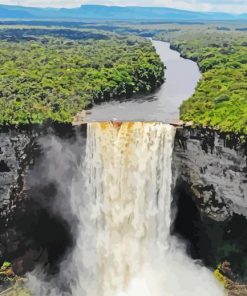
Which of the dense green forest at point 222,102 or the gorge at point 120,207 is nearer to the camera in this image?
the dense green forest at point 222,102

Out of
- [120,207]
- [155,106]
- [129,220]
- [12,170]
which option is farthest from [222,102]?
[12,170]

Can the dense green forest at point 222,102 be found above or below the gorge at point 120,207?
above

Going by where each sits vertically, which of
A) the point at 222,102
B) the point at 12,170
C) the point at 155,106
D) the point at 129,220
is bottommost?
the point at 129,220

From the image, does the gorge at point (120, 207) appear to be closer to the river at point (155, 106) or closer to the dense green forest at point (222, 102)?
the dense green forest at point (222, 102)

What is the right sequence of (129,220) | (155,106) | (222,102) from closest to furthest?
(129,220), (222,102), (155,106)

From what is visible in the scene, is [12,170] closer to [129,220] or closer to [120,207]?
[120,207]

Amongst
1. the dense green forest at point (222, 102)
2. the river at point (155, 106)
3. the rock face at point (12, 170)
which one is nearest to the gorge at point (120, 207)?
the rock face at point (12, 170)
